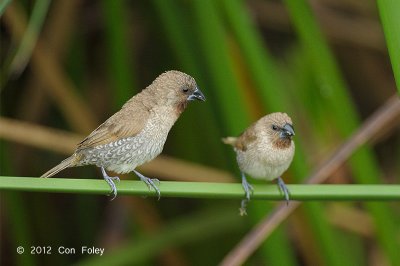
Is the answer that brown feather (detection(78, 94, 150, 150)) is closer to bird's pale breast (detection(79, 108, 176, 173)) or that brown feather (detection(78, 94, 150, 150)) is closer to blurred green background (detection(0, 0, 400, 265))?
bird's pale breast (detection(79, 108, 176, 173))

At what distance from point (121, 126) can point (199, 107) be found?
1.68 metres

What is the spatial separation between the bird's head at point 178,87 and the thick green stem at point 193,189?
0.60 feet

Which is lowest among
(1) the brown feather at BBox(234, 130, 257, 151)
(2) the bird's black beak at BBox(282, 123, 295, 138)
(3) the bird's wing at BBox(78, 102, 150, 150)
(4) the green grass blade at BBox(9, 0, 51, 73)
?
(3) the bird's wing at BBox(78, 102, 150, 150)

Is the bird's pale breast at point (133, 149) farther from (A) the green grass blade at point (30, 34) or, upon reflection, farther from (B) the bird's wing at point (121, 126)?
(A) the green grass blade at point (30, 34)

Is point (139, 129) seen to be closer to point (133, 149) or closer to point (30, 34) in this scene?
point (133, 149)

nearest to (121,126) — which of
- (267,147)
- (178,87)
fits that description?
(178,87)

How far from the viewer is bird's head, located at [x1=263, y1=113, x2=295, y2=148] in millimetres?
2162

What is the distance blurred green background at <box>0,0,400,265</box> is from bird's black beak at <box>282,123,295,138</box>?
0.33 meters

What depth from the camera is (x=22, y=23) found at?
3238 millimetres

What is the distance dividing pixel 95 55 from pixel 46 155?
61 centimetres

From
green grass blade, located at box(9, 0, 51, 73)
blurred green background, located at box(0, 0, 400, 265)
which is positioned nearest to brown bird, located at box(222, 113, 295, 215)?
blurred green background, located at box(0, 0, 400, 265)

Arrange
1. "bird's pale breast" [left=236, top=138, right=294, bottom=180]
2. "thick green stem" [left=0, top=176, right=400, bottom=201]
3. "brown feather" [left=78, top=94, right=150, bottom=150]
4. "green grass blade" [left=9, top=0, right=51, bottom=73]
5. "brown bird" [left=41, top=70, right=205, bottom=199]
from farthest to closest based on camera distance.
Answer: "bird's pale breast" [left=236, top=138, right=294, bottom=180]
"green grass blade" [left=9, top=0, right=51, bottom=73]
"brown feather" [left=78, top=94, right=150, bottom=150]
"brown bird" [left=41, top=70, right=205, bottom=199]
"thick green stem" [left=0, top=176, right=400, bottom=201]

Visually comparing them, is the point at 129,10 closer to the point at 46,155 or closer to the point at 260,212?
the point at 46,155

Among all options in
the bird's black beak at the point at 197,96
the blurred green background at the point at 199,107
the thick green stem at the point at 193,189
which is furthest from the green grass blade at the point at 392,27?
the blurred green background at the point at 199,107
